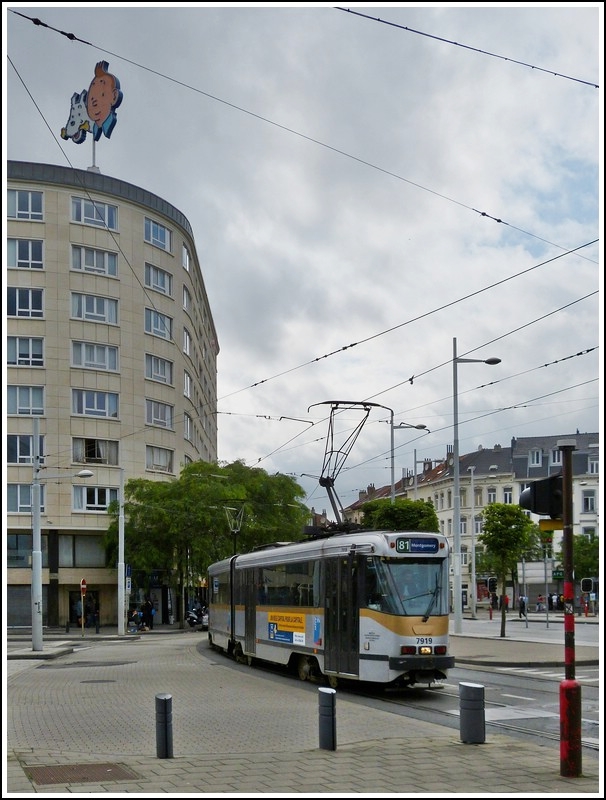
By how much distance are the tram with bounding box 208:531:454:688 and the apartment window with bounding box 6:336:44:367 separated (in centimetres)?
3850

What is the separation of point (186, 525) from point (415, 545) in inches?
1458

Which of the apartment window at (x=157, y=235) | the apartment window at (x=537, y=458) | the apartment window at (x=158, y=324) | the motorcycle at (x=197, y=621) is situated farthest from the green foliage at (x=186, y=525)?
the apartment window at (x=537, y=458)

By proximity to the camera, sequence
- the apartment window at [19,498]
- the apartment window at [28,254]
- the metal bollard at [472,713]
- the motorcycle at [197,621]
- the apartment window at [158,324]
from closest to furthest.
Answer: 1. the metal bollard at [472,713]
2. the motorcycle at [197,621]
3. the apartment window at [19,498]
4. the apartment window at [28,254]
5. the apartment window at [158,324]

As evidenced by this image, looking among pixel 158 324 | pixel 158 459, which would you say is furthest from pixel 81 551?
pixel 158 324

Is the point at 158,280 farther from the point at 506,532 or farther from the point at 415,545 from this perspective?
the point at 415,545

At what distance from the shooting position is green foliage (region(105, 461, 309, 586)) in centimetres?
5503

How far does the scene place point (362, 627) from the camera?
19.0 m

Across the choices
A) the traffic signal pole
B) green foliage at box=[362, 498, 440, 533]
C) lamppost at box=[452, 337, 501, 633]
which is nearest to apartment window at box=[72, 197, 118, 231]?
green foliage at box=[362, 498, 440, 533]

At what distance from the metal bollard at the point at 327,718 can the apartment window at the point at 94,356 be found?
49990 millimetres

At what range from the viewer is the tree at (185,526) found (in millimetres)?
55062

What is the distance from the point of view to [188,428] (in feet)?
234

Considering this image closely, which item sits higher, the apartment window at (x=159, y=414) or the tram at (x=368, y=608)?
the apartment window at (x=159, y=414)

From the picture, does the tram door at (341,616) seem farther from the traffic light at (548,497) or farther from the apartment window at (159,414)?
the apartment window at (159,414)

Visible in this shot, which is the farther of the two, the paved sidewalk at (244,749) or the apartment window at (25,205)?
the apartment window at (25,205)
